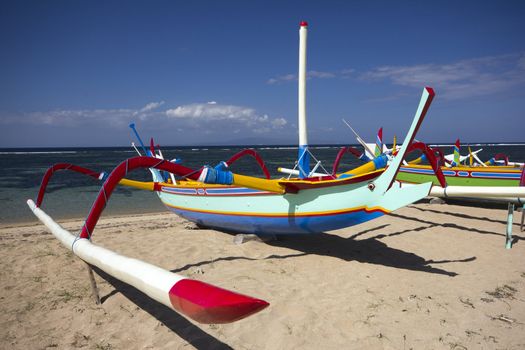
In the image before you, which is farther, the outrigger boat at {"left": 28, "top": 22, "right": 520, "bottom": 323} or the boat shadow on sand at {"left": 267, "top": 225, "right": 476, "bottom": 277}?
the boat shadow on sand at {"left": 267, "top": 225, "right": 476, "bottom": 277}

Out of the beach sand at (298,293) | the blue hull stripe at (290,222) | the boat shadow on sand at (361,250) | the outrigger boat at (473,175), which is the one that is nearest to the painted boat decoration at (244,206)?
the blue hull stripe at (290,222)

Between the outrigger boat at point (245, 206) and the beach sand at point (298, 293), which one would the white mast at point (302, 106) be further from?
the beach sand at point (298, 293)

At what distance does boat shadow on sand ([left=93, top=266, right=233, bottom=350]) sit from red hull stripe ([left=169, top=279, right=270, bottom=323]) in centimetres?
178

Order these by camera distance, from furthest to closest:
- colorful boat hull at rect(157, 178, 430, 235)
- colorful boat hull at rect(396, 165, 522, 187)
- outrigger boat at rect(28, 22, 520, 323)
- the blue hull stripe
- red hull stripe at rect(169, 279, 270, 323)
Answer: colorful boat hull at rect(396, 165, 522, 187)
the blue hull stripe
colorful boat hull at rect(157, 178, 430, 235)
outrigger boat at rect(28, 22, 520, 323)
red hull stripe at rect(169, 279, 270, 323)

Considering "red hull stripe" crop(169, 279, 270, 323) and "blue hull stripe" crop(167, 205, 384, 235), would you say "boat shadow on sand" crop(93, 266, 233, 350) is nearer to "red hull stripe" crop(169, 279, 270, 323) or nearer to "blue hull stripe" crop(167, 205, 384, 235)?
"red hull stripe" crop(169, 279, 270, 323)

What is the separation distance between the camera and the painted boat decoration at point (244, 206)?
195cm

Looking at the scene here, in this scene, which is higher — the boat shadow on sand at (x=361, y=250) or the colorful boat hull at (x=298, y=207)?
the colorful boat hull at (x=298, y=207)

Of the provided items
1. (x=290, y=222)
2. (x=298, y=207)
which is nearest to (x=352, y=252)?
(x=290, y=222)

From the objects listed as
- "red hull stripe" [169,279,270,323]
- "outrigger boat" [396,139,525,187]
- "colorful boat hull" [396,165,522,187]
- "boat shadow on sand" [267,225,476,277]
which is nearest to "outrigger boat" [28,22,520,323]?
"red hull stripe" [169,279,270,323]

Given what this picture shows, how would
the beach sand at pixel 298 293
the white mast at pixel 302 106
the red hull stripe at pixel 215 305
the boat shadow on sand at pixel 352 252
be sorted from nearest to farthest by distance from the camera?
the red hull stripe at pixel 215 305, the beach sand at pixel 298 293, the boat shadow on sand at pixel 352 252, the white mast at pixel 302 106

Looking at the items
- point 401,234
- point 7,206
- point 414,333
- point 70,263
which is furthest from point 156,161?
point 7,206

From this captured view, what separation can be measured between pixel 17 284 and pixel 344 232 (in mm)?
6864

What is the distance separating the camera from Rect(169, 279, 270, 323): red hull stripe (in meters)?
1.75

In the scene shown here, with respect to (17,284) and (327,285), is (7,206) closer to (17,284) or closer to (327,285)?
(17,284)
